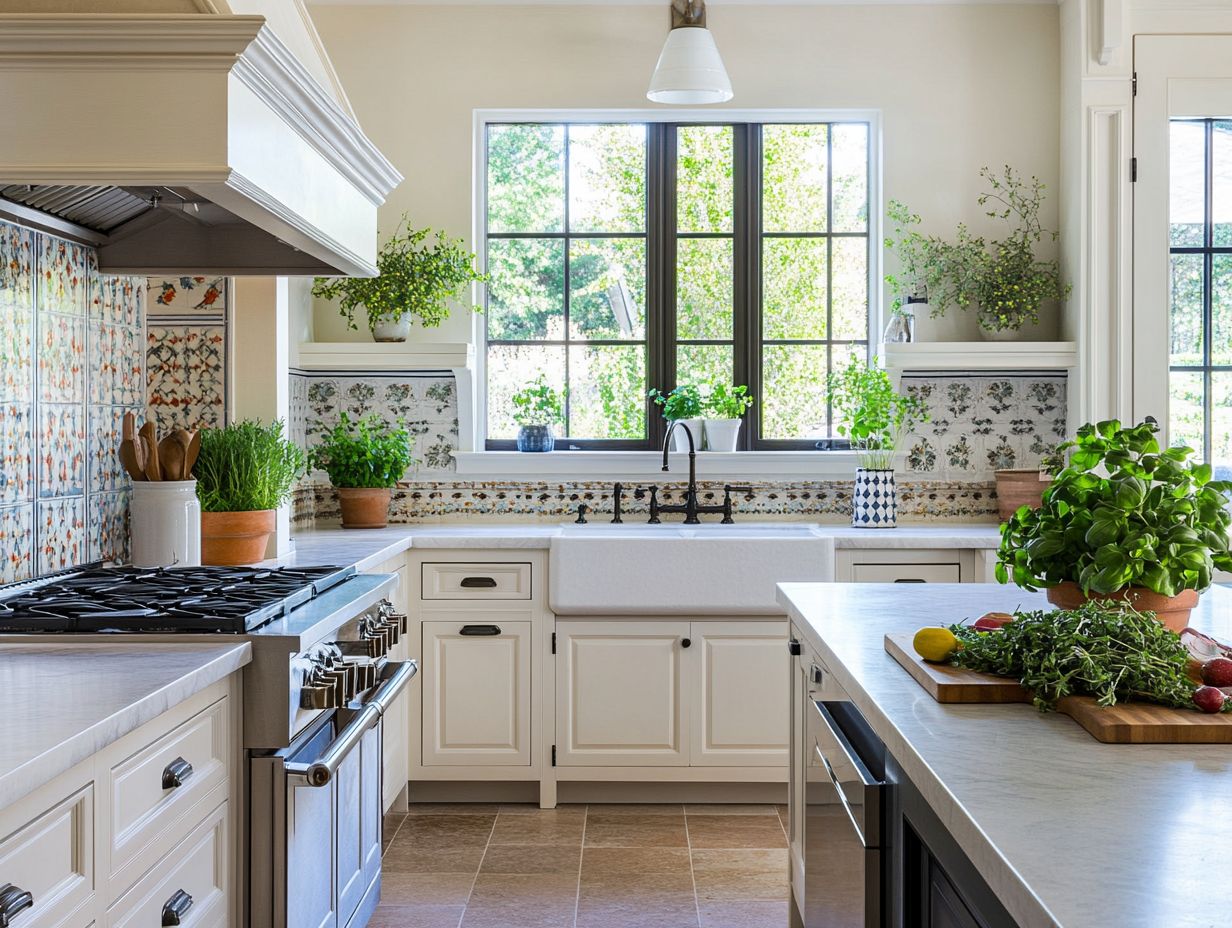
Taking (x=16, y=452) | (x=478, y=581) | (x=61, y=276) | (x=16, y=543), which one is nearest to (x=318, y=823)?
(x=16, y=543)

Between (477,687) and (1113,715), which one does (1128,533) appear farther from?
(477,687)

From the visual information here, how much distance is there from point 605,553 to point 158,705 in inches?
89.5

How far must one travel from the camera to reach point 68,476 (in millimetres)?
2729

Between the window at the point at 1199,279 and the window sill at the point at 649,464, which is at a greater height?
the window at the point at 1199,279

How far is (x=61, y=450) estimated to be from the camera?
270 centimetres

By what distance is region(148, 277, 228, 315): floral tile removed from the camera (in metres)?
3.20

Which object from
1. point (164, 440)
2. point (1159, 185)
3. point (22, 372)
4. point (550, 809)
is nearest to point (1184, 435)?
point (1159, 185)

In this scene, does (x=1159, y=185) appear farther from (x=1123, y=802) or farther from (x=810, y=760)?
(x=1123, y=802)

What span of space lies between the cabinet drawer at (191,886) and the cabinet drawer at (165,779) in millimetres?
45

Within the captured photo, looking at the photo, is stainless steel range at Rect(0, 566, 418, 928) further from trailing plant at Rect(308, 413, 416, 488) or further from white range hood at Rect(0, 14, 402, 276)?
trailing plant at Rect(308, 413, 416, 488)

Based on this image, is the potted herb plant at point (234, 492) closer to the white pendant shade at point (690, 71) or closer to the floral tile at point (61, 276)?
the floral tile at point (61, 276)

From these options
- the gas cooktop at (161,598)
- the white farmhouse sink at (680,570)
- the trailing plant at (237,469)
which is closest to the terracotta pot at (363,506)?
the white farmhouse sink at (680,570)

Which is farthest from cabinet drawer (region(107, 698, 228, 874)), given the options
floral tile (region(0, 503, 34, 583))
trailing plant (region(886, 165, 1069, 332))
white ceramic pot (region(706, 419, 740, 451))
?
trailing plant (region(886, 165, 1069, 332))

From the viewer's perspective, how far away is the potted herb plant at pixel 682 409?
4.37 m
